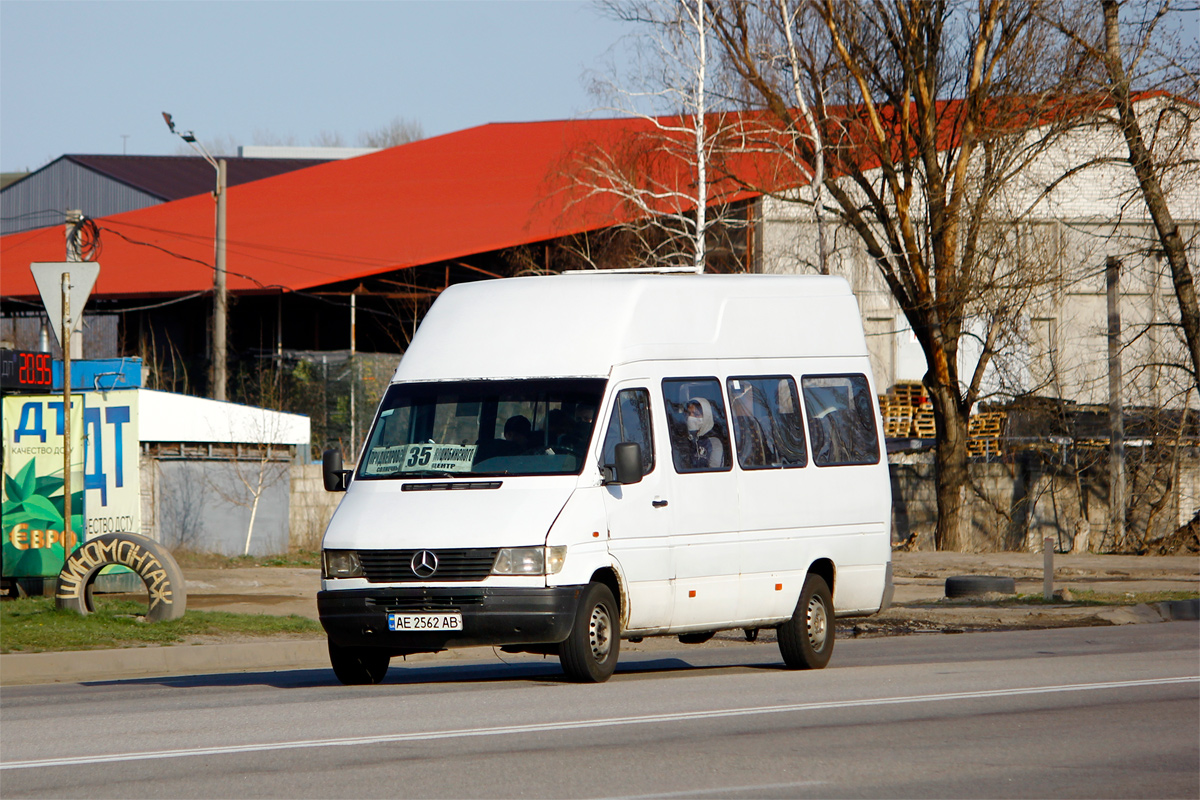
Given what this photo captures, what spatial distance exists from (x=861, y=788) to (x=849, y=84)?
2360cm

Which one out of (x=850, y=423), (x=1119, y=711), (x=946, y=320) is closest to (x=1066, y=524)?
(x=946, y=320)

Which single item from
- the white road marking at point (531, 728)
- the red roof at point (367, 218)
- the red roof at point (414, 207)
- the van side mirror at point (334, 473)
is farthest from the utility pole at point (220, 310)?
the white road marking at point (531, 728)

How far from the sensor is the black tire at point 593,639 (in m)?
9.99

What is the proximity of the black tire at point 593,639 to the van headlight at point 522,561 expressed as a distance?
16.7 inches

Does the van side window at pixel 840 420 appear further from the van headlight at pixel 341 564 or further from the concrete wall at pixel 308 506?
the concrete wall at pixel 308 506

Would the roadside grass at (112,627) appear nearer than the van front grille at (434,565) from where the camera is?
No

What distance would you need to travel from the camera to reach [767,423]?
463 inches

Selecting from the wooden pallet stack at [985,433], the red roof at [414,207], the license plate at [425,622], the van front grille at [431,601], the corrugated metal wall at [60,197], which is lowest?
the license plate at [425,622]

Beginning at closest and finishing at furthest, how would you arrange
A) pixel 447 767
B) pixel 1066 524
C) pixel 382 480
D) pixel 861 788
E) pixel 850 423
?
pixel 861 788 < pixel 447 767 < pixel 382 480 < pixel 850 423 < pixel 1066 524

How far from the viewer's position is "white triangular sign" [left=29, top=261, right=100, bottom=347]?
1497 centimetres

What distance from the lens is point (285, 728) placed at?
28.0 feet

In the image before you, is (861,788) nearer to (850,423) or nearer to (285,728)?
(285,728)

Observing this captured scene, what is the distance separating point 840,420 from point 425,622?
429cm

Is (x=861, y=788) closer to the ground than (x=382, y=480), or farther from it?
closer to the ground
